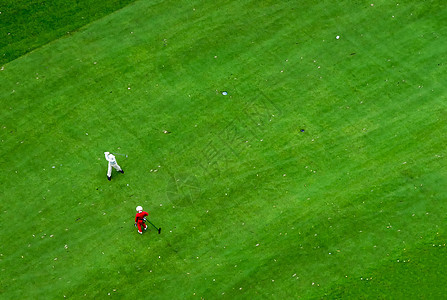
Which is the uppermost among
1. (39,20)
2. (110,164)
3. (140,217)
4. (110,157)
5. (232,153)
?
(39,20)

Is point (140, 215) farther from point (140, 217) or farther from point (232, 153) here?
point (232, 153)

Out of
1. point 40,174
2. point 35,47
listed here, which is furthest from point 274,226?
point 35,47

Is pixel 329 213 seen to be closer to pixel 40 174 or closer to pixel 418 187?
pixel 418 187

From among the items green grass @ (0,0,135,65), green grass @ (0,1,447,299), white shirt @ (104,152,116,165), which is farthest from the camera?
green grass @ (0,0,135,65)

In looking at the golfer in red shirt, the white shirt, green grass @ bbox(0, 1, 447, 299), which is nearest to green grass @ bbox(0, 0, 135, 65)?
green grass @ bbox(0, 1, 447, 299)

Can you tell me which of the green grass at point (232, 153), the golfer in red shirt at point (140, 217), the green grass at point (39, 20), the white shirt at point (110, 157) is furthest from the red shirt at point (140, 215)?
the green grass at point (39, 20)

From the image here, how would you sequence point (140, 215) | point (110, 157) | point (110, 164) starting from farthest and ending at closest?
1. point (110, 164)
2. point (110, 157)
3. point (140, 215)

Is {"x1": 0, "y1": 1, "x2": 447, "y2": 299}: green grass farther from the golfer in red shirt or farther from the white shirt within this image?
the white shirt

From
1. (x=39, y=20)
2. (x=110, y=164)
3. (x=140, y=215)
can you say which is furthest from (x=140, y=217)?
(x=39, y=20)
